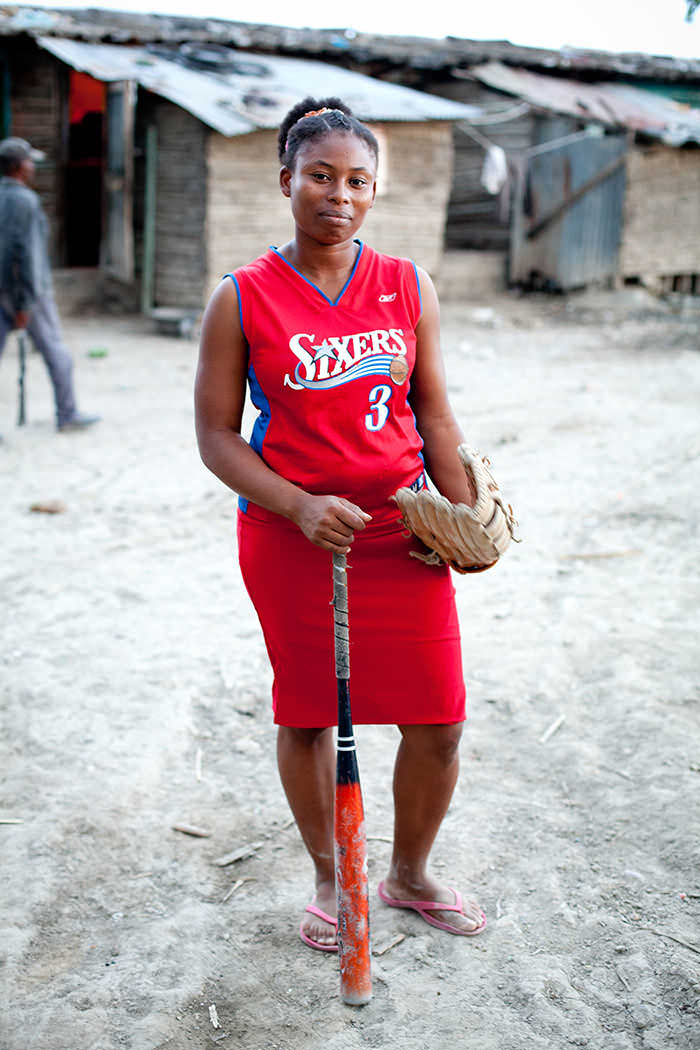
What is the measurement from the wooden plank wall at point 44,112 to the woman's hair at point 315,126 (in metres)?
→ 11.0

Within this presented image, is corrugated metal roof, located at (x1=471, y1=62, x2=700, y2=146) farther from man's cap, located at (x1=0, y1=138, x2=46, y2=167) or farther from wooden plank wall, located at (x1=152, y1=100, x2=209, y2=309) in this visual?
man's cap, located at (x1=0, y1=138, x2=46, y2=167)

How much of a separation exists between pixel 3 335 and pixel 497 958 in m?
6.09

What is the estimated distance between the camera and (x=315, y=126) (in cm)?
207

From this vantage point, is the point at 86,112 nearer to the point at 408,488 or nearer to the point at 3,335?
the point at 3,335

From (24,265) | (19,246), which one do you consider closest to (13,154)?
(19,246)

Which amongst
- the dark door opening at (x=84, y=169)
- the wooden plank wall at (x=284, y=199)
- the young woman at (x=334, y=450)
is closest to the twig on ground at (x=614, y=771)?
the young woman at (x=334, y=450)

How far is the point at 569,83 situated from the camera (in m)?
14.5

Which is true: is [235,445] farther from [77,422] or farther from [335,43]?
[335,43]

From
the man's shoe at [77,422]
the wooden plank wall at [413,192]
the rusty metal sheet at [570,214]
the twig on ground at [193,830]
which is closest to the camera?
the twig on ground at [193,830]

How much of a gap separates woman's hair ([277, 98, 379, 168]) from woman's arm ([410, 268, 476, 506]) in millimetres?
328

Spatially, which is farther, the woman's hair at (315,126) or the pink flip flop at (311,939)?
the pink flip flop at (311,939)

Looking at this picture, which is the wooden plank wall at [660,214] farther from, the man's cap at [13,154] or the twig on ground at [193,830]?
the twig on ground at [193,830]

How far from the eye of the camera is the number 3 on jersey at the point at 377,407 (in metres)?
2.08

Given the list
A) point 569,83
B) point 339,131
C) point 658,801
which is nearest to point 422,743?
point 658,801
